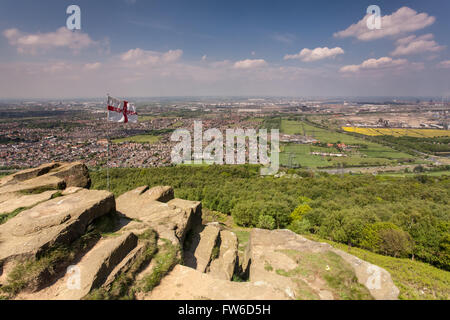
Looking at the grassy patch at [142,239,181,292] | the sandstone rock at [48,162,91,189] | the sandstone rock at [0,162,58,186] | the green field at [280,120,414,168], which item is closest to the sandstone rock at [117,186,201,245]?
the grassy patch at [142,239,181,292]

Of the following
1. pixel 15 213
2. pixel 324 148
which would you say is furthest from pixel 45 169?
pixel 324 148

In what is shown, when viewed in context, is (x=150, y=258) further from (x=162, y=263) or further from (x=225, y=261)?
(x=225, y=261)

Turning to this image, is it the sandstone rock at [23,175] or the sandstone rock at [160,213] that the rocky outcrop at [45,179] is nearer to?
the sandstone rock at [23,175]

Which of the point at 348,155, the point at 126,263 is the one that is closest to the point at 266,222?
the point at 126,263

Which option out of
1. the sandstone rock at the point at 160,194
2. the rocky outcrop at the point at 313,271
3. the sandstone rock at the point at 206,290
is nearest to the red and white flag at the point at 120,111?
the sandstone rock at the point at 160,194

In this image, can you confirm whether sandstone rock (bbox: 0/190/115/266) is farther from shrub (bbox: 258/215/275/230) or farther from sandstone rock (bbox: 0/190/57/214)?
shrub (bbox: 258/215/275/230)

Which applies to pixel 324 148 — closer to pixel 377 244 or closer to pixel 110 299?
pixel 377 244
